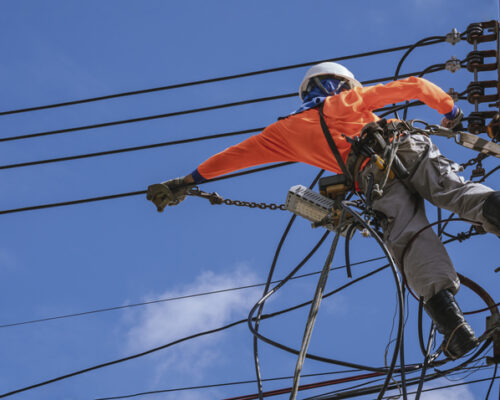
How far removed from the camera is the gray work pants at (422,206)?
5824 mm

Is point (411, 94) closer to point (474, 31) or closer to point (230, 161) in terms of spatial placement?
point (230, 161)

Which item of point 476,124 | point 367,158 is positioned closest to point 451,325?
point 367,158

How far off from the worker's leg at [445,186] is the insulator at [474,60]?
5.69 feet

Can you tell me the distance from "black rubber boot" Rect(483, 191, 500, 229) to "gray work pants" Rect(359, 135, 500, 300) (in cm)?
5

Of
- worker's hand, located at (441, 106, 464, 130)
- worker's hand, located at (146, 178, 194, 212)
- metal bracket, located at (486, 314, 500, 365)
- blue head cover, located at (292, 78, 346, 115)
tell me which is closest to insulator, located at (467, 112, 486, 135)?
worker's hand, located at (441, 106, 464, 130)

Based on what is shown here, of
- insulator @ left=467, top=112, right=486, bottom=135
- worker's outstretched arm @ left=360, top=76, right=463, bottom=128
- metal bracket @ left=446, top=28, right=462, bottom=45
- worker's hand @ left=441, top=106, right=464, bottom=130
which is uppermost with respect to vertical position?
metal bracket @ left=446, top=28, right=462, bottom=45

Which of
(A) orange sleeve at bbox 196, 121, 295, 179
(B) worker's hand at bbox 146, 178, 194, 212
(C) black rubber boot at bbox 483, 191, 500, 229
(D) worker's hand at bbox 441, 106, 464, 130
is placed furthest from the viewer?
(B) worker's hand at bbox 146, 178, 194, 212

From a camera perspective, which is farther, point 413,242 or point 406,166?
point 406,166

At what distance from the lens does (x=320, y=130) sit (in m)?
6.66

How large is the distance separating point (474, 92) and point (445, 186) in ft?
6.07

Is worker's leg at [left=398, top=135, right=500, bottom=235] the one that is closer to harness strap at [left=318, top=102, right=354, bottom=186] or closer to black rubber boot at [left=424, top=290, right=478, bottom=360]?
harness strap at [left=318, top=102, right=354, bottom=186]

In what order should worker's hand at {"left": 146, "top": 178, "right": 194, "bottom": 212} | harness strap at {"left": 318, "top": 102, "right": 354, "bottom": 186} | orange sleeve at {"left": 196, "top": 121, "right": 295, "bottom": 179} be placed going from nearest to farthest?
harness strap at {"left": 318, "top": 102, "right": 354, "bottom": 186} → orange sleeve at {"left": 196, "top": 121, "right": 295, "bottom": 179} → worker's hand at {"left": 146, "top": 178, "right": 194, "bottom": 212}

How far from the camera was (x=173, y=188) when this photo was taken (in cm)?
737

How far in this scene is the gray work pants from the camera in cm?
582
